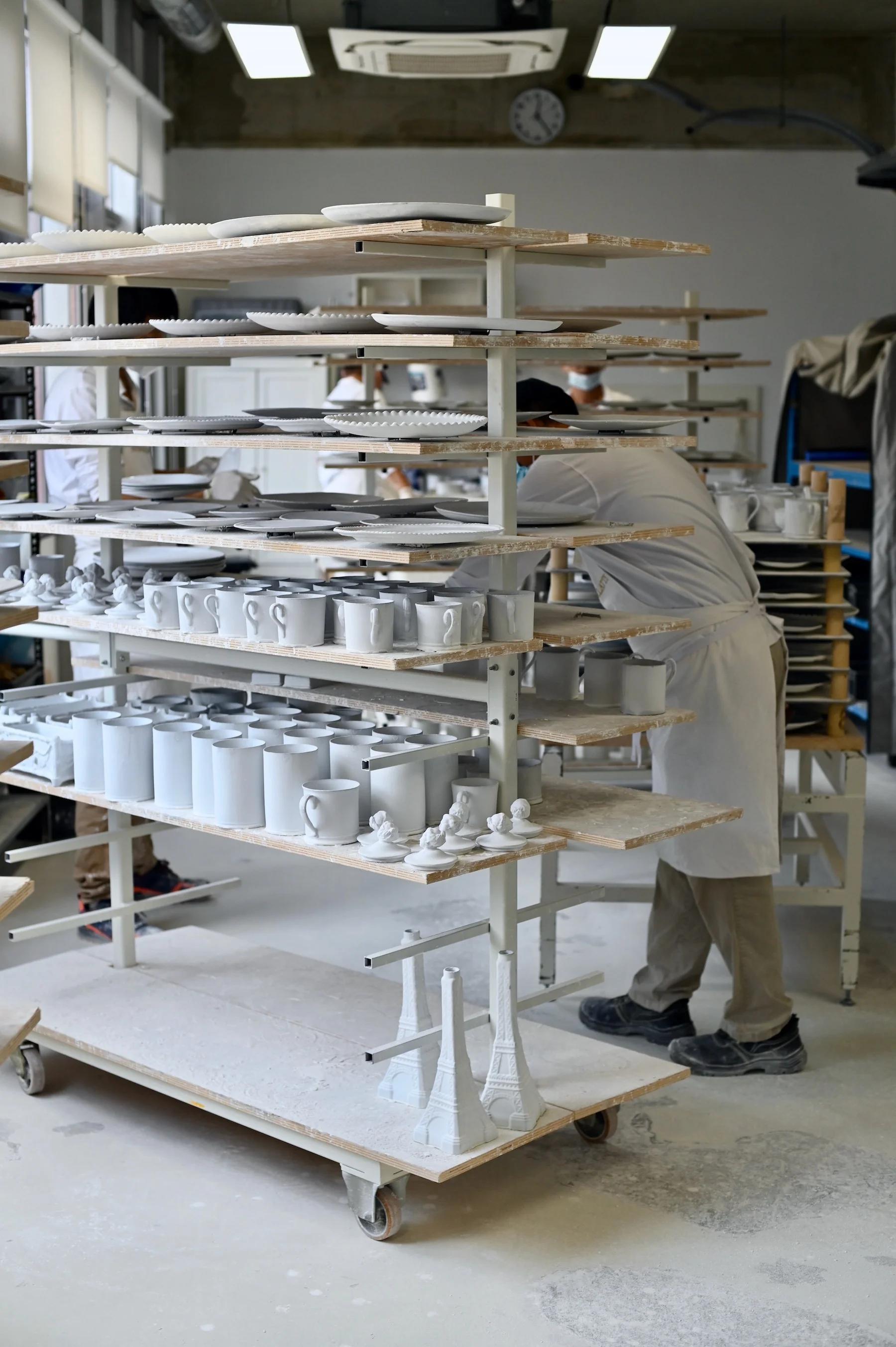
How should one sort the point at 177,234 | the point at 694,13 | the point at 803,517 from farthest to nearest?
the point at 694,13, the point at 803,517, the point at 177,234

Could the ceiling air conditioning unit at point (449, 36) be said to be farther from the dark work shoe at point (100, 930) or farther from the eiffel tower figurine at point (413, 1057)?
the eiffel tower figurine at point (413, 1057)

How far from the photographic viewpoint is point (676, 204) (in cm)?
984

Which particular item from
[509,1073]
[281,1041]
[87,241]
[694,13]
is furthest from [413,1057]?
[694,13]

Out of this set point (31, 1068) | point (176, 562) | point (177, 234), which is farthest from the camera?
point (176, 562)

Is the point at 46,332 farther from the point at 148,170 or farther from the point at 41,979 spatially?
the point at 148,170

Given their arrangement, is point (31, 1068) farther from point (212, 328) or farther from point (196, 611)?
point (212, 328)

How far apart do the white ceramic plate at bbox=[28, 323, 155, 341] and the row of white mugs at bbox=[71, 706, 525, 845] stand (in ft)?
2.72

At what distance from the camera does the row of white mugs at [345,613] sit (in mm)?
2465

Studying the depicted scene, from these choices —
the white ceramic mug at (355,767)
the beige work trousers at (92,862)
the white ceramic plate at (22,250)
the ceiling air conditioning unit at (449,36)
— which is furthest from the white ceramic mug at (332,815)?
the ceiling air conditioning unit at (449,36)

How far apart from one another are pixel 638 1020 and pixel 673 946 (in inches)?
7.9

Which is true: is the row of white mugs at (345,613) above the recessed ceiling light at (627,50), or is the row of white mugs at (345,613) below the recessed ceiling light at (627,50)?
below

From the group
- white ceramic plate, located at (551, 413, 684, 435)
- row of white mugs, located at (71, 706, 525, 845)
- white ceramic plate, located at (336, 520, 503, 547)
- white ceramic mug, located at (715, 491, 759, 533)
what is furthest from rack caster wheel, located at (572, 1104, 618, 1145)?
white ceramic mug, located at (715, 491, 759, 533)

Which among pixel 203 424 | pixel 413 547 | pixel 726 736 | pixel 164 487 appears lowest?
pixel 726 736

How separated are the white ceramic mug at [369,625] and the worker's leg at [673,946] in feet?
4.19
